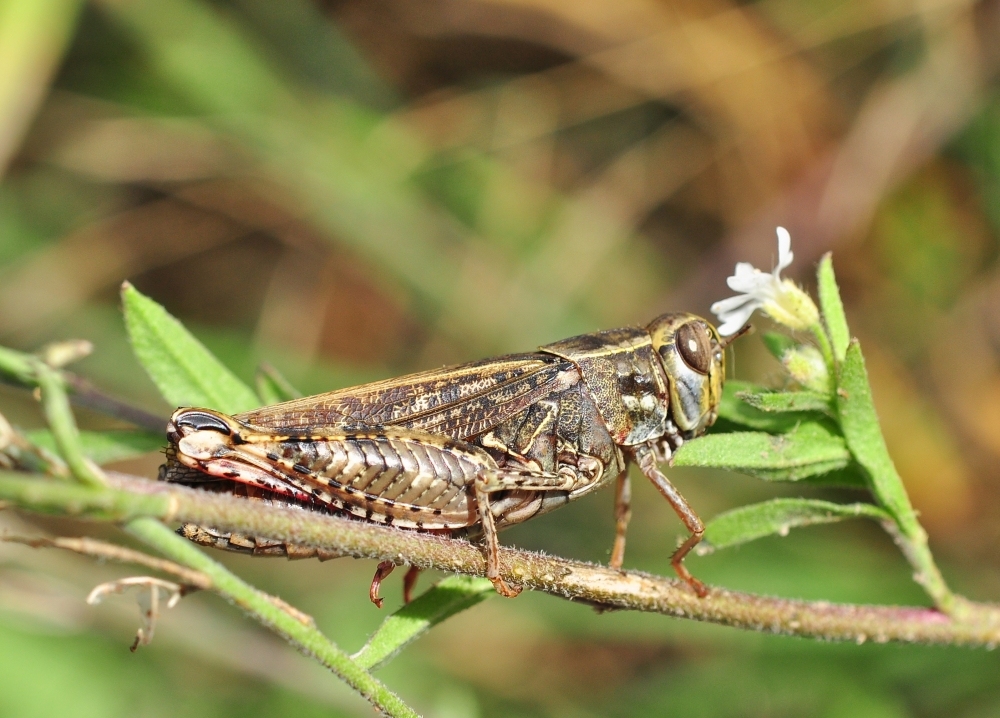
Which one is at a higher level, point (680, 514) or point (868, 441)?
point (868, 441)

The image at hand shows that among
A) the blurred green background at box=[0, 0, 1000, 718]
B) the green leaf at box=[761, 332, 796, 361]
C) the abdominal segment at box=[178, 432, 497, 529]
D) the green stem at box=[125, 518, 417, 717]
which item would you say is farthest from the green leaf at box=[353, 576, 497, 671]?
the blurred green background at box=[0, 0, 1000, 718]

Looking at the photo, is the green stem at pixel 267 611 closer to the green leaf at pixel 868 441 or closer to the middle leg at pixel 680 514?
the middle leg at pixel 680 514

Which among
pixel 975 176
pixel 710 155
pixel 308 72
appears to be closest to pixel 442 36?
pixel 308 72

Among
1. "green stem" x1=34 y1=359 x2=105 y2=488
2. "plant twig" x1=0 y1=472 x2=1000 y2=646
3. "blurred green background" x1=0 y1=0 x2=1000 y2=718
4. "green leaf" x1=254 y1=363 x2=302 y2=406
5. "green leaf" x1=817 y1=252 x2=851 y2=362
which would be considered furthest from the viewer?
"blurred green background" x1=0 y1=0 x2=1000 y2=718

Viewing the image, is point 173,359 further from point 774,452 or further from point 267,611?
point 774,452

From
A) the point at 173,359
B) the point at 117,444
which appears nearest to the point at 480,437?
the point at 173,359

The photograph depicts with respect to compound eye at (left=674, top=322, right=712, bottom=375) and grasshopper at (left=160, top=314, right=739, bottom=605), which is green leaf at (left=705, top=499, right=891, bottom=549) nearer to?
grasshopper at (left=160, top=314, right=739, bottom=605)

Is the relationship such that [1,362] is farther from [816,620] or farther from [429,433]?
[816,620]
